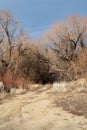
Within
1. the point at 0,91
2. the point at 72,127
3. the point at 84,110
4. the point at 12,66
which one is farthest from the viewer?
the point at 12,66

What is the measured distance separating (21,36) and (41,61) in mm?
4564

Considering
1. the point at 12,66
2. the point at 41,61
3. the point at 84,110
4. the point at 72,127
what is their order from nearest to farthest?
1. the point at 72,127
2. the point at 84,110
3. the point at 12,66
4. the point at 41,61

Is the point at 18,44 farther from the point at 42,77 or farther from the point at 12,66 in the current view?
the point at 42,77

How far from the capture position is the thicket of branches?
38.4 meters

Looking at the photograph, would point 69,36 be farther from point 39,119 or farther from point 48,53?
point 39,119

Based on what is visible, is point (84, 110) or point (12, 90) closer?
point (84, 110)

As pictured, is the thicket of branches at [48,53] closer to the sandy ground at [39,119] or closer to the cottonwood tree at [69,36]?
the cottonwood tree at [69,36]

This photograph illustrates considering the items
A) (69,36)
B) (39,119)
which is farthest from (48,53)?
(39,119)

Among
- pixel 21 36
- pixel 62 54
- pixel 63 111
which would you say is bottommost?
pixel 63 111

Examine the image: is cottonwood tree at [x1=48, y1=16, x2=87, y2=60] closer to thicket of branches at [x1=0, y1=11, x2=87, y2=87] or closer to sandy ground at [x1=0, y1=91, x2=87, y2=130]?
thicket of branches at [x1=0, y1=11, x2=87, y2=87]

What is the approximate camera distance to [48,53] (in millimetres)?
41656

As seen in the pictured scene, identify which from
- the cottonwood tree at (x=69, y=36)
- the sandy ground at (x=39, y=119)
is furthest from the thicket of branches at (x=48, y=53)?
the sandy ground at (x=39, y=119)

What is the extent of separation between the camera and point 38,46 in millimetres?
42469

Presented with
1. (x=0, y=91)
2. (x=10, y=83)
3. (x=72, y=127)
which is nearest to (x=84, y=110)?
(x=72, y=127)
